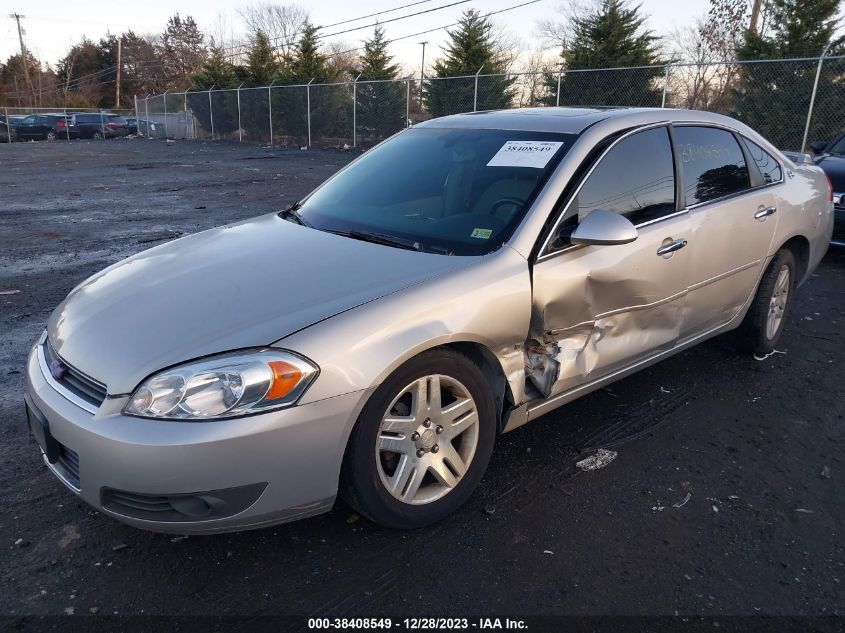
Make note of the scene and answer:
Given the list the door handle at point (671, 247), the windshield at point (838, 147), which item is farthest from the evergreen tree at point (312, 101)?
the door handle at point (671, 247)

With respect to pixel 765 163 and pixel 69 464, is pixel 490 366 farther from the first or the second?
pixel 765 163

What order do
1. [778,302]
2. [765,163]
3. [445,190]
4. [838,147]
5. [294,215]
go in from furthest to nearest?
1. [838,147]
2. [778,302]
3. [765,163]
4. [294,215]
5. [445,190]

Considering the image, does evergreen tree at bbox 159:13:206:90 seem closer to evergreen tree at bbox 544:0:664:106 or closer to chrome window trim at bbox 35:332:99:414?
evergreen tree at bbox 544:0:664:106

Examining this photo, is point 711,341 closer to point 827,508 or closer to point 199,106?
point 827,508

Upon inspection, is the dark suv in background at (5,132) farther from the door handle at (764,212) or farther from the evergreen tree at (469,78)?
the door handle at (764,212)

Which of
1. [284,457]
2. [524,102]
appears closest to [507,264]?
[284,457]

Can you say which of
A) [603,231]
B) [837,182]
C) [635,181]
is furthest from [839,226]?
[603,231]

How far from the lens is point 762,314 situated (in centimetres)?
451

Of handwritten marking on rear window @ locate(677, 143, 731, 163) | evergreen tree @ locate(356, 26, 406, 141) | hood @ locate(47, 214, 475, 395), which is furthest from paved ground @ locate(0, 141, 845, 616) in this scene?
evergreen tree @ locate(356, 26, 406, 141)

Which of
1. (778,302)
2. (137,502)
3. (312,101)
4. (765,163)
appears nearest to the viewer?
(137,502)

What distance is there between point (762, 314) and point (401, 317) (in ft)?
10.2

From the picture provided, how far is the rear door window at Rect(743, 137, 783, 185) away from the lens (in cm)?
441

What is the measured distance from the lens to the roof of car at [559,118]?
3.50 meters

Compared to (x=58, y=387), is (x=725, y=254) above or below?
above
